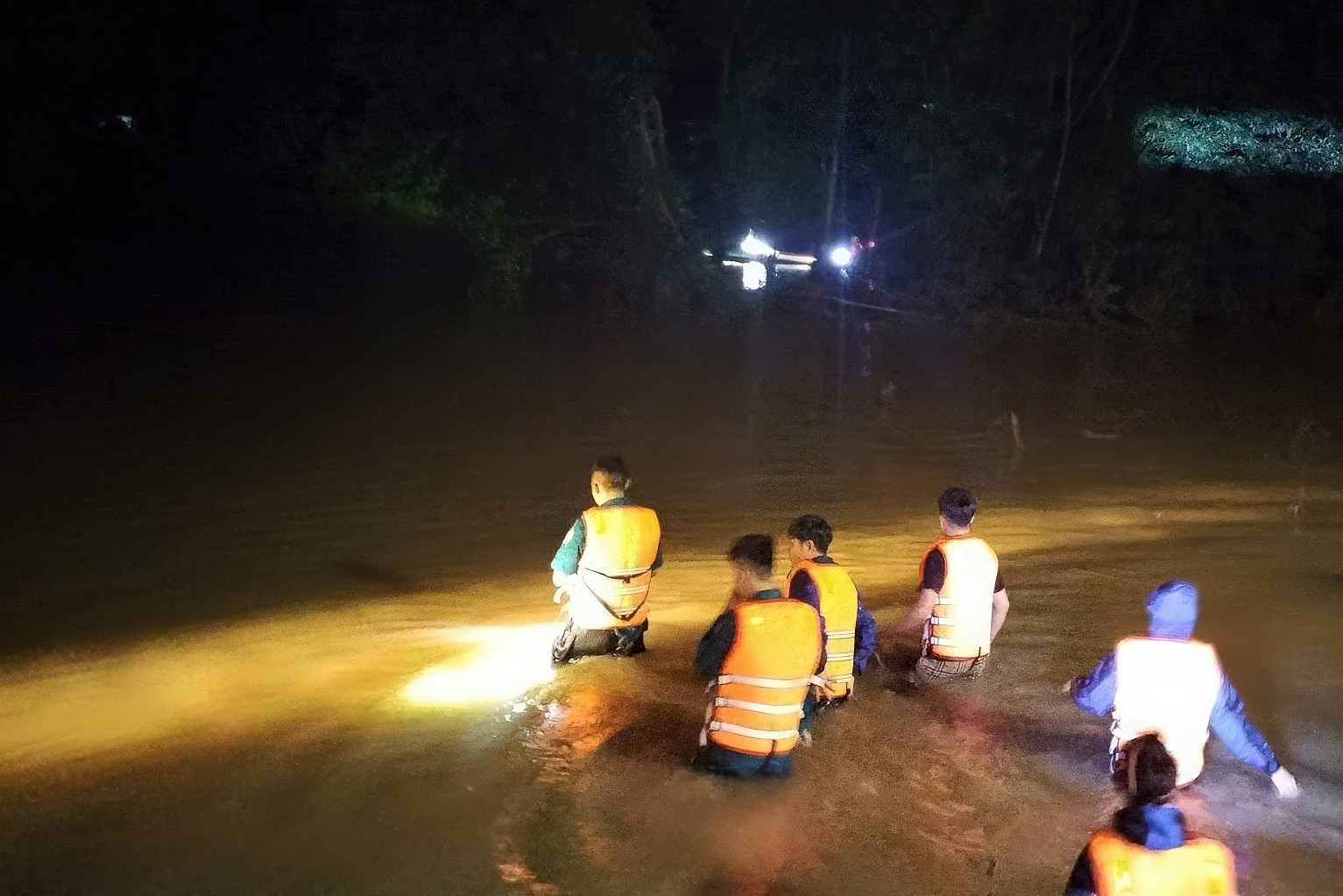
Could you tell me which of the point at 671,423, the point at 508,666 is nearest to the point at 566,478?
the point at 671,423

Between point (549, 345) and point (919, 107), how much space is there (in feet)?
48.2

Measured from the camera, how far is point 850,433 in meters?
20.2

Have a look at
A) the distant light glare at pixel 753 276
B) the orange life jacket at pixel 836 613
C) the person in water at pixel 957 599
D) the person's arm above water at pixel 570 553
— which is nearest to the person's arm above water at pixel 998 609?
the person in water at pixel 957 599

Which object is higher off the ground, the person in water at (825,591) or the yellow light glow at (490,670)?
the person in water at (825,591)

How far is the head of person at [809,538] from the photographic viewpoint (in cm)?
636

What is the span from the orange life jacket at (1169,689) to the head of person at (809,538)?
165 cm

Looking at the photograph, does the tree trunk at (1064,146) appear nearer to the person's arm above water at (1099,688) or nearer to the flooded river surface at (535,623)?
the flooded river surface at (535,623)

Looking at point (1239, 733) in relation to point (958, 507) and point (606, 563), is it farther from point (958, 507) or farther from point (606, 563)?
point (606, 563)

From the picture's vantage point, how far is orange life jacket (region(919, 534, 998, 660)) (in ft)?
23.1

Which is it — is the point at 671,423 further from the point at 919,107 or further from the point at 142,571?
the point at 919,107

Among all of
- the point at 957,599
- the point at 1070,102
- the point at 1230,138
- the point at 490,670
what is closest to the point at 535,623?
the point at 490,670

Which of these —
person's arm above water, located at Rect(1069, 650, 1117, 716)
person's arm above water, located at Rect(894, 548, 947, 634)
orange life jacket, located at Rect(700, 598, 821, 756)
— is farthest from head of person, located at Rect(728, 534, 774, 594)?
person's arm above water, located at Rect(894, 548, 947, 634)

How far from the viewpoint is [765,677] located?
560 cm

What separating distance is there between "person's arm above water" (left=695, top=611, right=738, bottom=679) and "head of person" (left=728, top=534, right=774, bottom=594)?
0.61 feet
